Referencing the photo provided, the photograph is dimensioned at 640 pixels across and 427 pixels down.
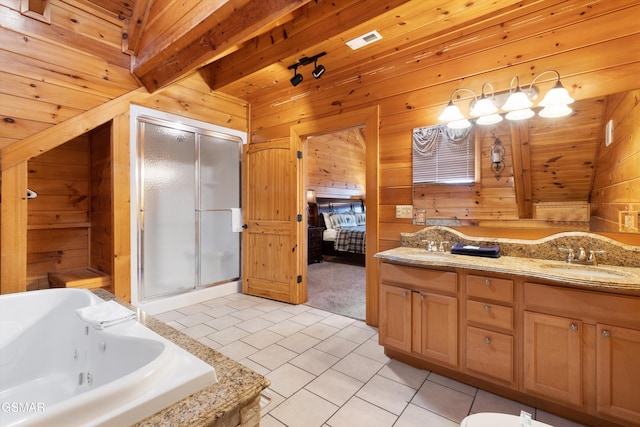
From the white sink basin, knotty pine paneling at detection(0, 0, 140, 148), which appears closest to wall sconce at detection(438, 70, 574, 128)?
the white sink basin

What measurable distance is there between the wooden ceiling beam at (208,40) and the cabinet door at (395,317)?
208cm

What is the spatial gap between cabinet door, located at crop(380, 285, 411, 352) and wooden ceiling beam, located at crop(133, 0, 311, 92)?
2.08m

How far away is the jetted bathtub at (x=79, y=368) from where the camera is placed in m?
0.88

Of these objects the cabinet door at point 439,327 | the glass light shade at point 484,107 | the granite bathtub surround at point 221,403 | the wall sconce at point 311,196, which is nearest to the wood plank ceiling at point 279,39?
the glass light shade at point 484,107

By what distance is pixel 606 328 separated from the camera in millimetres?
1487

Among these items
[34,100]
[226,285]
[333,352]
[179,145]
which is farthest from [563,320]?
[34,100]

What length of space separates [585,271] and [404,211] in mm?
1336

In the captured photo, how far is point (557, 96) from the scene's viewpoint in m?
1.92

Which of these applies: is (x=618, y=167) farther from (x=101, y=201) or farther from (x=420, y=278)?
(x=101, y=201)

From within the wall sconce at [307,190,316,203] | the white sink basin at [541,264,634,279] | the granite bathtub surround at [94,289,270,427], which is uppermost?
the wall sconce at [307,190,316,203]

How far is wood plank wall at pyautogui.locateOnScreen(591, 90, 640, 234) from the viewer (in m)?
1.79

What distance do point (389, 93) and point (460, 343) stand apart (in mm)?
2246

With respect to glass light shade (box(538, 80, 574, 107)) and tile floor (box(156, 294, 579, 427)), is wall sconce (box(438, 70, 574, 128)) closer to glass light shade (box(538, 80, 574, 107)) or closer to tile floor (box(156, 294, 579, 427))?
→ glass light shade (box(538, 80, 574, 107))

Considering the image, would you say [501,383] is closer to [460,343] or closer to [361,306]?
[460,343]
